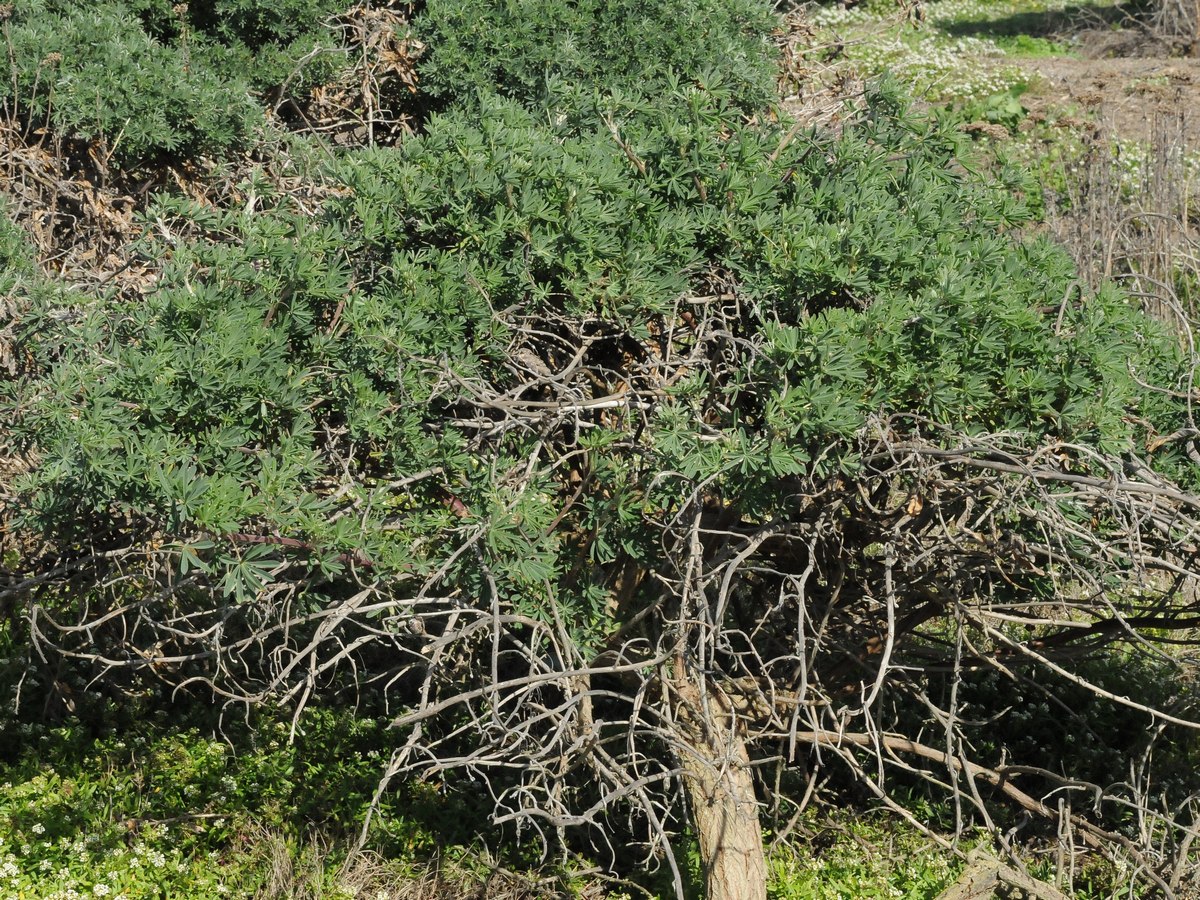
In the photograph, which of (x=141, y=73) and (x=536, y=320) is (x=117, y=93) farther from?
(x=536, y=320)

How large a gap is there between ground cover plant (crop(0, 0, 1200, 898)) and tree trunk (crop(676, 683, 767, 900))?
0.01 meters

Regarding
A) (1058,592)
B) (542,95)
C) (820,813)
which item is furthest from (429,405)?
(820,813)

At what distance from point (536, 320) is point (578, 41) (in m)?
2.01

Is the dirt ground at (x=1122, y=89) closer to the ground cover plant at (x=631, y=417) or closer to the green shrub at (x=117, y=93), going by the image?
the green shrub at (x=117, y=93)

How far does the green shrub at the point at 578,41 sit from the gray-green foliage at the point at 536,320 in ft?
4.89

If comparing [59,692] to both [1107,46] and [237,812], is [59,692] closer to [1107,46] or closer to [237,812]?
[237,812]

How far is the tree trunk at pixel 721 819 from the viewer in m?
3.28

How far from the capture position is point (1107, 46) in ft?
41.9

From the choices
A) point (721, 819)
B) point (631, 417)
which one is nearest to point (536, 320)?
point (631, 417)

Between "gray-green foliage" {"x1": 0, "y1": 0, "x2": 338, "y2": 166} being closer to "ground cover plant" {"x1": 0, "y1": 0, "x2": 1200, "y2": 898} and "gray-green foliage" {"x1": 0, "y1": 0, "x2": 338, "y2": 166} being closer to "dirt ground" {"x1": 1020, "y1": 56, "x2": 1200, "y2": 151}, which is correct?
"ground cover plant" {"x1": 0, "y1": 0, "x2": 1200, "y2": 898}

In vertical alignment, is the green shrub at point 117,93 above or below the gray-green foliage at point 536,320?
above

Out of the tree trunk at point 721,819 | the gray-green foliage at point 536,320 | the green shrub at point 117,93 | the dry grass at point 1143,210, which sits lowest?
the tree trunk at point 721,819

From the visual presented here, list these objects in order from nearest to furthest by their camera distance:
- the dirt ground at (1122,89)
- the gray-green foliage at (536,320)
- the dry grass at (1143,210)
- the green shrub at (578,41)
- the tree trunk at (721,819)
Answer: the gray-green foliage at (536,320)
the tree trunk at (721,819)
the green shrub at (578,41)
the dry grass at (1143,210)
the dirt ground at (1122,89)

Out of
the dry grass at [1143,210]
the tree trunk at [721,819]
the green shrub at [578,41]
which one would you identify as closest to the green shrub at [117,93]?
the green shrub at [578,41]
